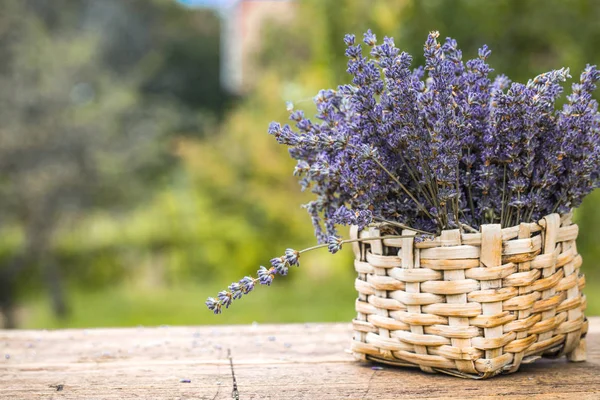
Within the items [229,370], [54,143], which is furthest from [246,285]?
[54,143]

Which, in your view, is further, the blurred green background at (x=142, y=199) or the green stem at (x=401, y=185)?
the blurred green background at (x=142, y=199)

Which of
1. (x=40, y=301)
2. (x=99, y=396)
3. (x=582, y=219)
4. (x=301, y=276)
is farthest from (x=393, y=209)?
(x=40, y=301)

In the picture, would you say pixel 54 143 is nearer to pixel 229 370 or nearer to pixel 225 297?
pixel 229 370

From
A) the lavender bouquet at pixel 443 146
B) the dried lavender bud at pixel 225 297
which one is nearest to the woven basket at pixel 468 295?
the lavender bouquet at pixel 443 146

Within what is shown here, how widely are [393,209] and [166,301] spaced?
555 centimetres

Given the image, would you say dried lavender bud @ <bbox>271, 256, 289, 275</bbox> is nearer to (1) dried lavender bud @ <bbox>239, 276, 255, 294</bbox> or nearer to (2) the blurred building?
(1) dried lavender bud @ <bbox>239, 276, 255, 294</bbox>

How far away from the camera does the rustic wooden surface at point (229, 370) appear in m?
1.02

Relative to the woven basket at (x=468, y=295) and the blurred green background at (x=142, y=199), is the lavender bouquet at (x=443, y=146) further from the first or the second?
the blurred green background at (x=142, y=199)

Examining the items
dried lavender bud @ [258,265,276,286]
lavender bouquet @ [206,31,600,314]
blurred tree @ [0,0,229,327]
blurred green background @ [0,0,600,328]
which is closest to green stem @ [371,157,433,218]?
lavender bouquet @ [206,31,600,314]

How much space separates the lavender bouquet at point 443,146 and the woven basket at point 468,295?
0.13ft

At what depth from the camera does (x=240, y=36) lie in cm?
1492

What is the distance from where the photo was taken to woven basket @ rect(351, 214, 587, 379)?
1.02 meters

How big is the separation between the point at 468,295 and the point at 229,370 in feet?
1.44

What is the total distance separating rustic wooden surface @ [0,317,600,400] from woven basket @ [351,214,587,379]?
41 mm
